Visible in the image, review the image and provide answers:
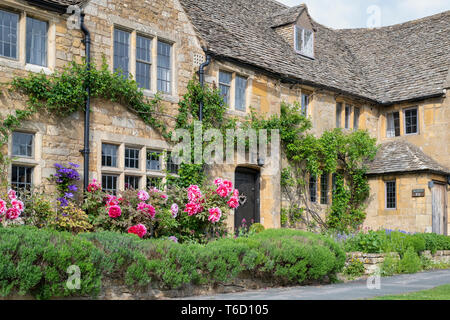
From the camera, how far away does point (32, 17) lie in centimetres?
1225

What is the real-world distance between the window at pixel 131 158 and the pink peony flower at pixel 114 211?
189 centimetres

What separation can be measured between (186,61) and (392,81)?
487 inches

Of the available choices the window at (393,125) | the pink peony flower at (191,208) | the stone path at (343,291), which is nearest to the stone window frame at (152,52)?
the pink peony flower at (191,208)

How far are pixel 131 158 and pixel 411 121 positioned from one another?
13.9 m

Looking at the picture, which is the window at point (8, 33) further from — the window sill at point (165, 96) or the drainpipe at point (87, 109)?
the window sill at point (165, 96)

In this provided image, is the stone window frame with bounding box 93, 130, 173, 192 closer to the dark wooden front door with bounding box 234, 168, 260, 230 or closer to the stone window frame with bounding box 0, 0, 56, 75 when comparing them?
the stone window frame with bounding box 0, 0, 56, 75

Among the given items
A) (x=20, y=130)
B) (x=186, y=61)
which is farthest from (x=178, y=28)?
(x=20, y=130)

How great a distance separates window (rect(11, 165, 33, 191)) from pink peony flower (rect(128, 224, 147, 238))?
2324mm

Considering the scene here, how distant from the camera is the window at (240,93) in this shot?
17.1m

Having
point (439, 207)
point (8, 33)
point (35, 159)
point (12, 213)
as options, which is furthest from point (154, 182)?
point (439, 207)

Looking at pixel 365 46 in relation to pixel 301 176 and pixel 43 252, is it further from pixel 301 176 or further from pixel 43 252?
pixel 43 252

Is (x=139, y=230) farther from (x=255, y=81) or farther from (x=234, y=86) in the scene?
(x=255, y=81)

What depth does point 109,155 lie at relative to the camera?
43.9 feet

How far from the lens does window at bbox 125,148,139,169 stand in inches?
543
